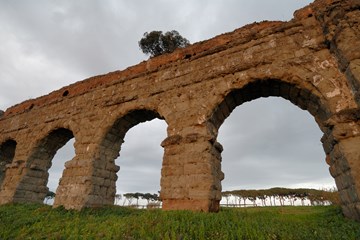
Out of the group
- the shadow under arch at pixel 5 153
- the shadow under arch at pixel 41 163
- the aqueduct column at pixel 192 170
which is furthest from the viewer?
the shadow under arch at pixel 5 153

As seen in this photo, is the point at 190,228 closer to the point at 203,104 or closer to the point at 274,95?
the point at 203,104

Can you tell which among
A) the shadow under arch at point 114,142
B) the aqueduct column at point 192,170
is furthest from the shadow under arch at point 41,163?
the aqueduct column at point 192,170

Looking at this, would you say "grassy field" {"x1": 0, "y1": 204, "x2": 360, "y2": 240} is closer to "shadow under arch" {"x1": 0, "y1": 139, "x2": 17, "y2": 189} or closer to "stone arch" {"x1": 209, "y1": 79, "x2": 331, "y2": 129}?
"stone arch" {"x1": 209, "y1": 79, "x2": 331, "y2": 129}

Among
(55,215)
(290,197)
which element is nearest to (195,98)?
(55,215)

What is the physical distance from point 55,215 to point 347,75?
26.0 feet

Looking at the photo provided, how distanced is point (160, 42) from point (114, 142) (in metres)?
11.6

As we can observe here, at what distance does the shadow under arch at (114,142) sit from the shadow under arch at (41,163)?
277 centimetres

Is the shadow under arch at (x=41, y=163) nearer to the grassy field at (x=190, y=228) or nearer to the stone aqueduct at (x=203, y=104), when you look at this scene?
the stone aqueduct at (x=203, y=104)

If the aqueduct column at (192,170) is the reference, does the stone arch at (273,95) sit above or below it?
above

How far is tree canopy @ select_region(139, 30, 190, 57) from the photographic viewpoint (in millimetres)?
18016

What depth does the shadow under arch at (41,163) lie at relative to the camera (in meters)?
10.0

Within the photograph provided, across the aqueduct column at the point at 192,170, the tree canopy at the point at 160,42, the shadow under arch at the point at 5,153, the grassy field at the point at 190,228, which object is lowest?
the grassy field at the point at 190,228

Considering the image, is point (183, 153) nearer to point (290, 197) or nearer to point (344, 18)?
point (344, 18)

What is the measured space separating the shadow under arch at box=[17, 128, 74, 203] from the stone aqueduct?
1.6 inches
